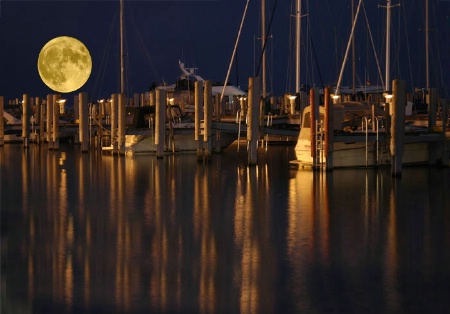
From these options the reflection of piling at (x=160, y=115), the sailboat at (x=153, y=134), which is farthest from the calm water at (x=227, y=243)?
the sailboat at (x=153, y=134)

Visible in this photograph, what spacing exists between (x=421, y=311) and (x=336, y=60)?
56606 mm

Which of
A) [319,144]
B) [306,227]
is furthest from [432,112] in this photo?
[306,227]

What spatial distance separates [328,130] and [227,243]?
1096 centimetres

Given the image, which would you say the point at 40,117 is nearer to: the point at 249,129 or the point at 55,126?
the point at 55,126

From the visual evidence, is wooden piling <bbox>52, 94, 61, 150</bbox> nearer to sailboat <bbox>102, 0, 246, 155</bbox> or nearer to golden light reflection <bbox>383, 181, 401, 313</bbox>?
sailboat <bbox>102, 0, 246, 155</bbox>

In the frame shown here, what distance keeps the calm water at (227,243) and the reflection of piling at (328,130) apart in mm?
710

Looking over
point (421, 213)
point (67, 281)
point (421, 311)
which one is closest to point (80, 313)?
point (67, 281)

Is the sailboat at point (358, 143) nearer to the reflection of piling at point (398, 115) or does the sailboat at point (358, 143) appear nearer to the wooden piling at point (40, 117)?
the reflection of piling at point (398, 115)

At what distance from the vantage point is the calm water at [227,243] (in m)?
11.7

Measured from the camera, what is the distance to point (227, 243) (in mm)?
15453

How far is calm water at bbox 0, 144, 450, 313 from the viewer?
1173cm

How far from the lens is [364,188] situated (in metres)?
23.6

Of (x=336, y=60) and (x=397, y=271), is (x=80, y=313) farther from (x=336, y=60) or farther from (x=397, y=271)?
(x=336, y=60)

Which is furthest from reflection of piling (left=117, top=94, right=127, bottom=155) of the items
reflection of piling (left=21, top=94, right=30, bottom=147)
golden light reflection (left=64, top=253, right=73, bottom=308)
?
golden light reflection (left=64, top=253, right=73, bottom=308)
